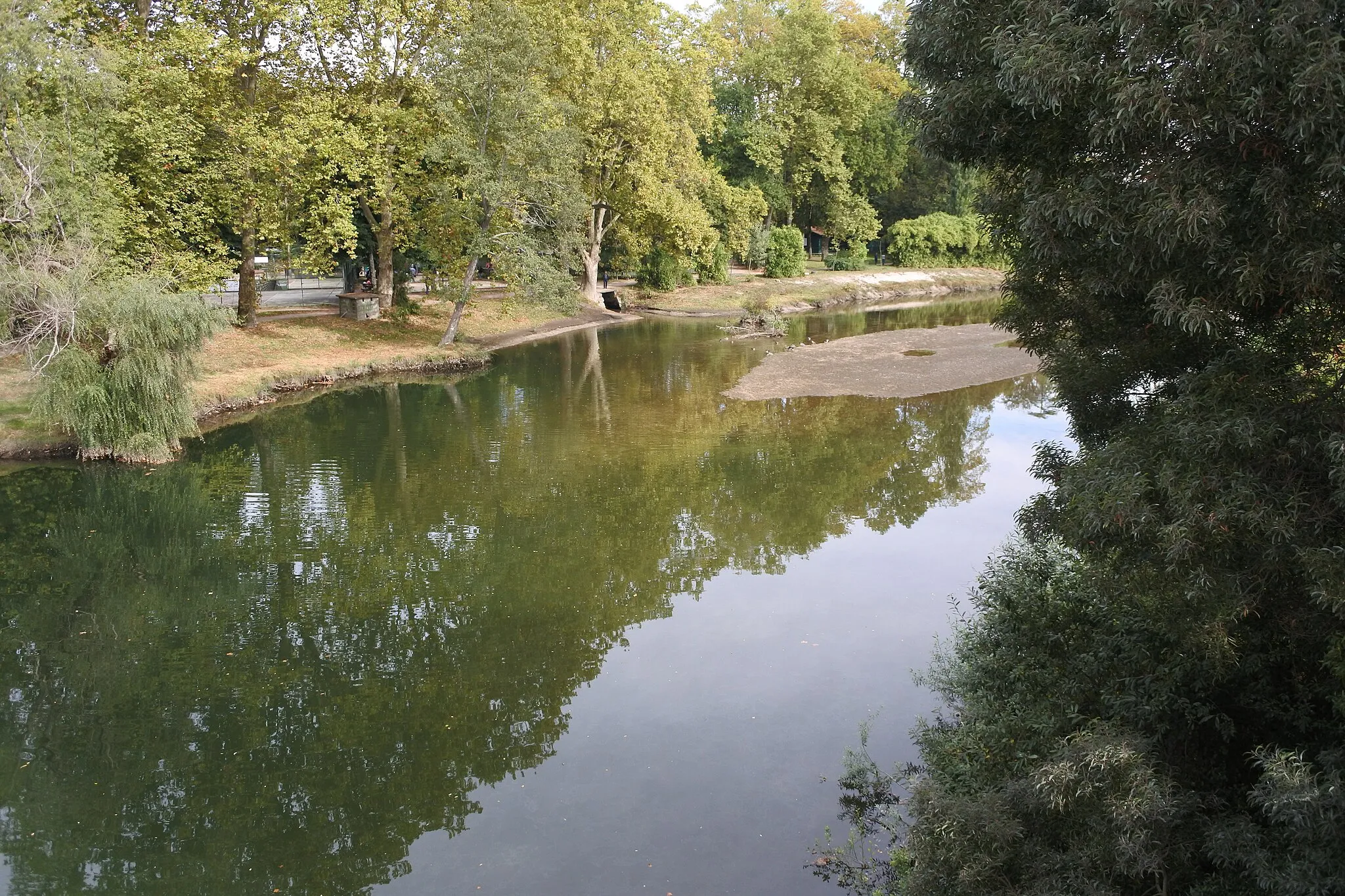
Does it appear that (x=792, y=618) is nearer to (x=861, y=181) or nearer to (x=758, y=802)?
(x=758, y=802)

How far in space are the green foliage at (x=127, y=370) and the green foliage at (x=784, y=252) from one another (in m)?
41.2

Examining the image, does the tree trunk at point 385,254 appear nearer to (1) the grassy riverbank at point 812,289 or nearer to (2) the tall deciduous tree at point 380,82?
(2) the tall deciduous tree at point 380,82

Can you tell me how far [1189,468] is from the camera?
7145 mm

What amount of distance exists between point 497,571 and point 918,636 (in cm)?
689

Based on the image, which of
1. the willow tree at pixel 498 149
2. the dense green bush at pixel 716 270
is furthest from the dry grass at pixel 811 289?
the willow tree at pixel 498 149

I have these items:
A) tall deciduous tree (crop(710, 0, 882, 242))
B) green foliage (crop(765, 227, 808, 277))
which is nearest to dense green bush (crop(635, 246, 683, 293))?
green foliage (crop(765, 227, 808, 277))

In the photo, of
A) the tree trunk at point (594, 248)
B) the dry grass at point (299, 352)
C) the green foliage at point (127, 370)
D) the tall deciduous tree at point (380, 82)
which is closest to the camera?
the green foliage at point (127, 370)


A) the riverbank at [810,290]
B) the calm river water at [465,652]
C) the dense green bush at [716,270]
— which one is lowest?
the calm river water at [465,652]

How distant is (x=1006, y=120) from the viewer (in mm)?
8688

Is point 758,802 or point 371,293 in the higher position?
point 371,293

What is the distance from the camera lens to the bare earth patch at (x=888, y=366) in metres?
30.7

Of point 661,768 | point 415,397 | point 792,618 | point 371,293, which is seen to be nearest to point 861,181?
point 371,293

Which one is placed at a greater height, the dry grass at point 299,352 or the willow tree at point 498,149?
the willow tree at point 498,149

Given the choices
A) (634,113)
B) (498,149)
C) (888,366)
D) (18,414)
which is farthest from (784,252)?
(18,414)
